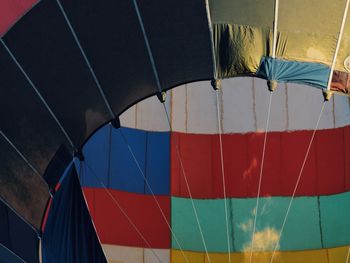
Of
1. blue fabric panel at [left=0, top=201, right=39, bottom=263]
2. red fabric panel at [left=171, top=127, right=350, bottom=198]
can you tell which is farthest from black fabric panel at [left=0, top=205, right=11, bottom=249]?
red fabric panel at [left=171, top=127, right=350, bottom=198]

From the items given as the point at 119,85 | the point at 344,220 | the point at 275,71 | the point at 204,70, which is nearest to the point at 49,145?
the point at 119,85

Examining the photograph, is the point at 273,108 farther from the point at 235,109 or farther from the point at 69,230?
the point at 69,230

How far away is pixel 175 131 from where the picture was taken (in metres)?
9.42

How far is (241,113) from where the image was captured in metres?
9.38

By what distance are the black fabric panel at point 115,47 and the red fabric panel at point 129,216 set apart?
77.4 inches

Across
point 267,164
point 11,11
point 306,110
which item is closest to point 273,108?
point 306,110

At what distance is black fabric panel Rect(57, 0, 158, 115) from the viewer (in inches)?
279

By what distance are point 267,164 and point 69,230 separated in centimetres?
253

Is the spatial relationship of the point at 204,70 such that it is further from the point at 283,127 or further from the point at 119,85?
the point at 283,127

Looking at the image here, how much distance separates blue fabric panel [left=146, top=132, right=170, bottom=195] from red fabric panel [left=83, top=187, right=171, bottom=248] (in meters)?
0.11

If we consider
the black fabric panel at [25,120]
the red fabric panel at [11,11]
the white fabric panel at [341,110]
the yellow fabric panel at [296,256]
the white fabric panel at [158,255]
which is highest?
the white fabric panel at [341,110]

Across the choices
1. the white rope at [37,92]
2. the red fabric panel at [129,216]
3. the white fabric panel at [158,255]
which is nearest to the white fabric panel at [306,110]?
the red fabric panel at [129,216]

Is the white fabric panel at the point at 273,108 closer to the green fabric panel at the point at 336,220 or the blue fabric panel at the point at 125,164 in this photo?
the green fabric panel at the point at 336,220

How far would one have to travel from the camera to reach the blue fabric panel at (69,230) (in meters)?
7.42
